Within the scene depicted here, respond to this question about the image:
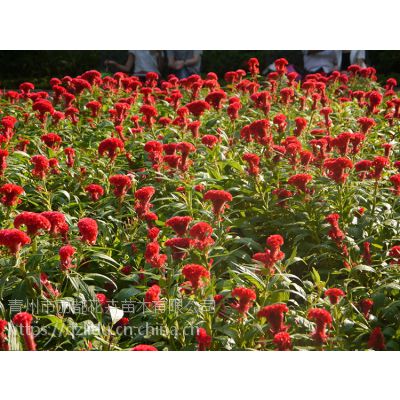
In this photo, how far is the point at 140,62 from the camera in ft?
23.4

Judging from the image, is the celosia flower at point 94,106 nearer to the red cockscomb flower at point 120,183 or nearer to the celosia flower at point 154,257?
the red cockscomb flower at point 120,183

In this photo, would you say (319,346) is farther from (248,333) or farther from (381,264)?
(381,264)

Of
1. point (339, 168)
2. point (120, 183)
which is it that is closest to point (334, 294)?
point (339, 168)

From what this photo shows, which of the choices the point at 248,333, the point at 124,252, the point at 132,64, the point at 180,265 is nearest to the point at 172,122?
the point at 124,252

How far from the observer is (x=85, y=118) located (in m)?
4.71

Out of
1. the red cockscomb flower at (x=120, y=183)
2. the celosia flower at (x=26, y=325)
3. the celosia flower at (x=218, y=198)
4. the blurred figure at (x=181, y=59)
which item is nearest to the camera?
the celosia flower at (x=26, y=325)

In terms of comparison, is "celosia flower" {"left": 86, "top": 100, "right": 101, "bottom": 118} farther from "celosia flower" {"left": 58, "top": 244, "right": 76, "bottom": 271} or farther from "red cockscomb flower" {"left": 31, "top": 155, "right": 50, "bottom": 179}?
"celosia flower" {"left": 58, "top": 244, "right": 76, "bottom": 271}

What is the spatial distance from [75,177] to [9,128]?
0.54 metres

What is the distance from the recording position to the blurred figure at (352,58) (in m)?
7.22

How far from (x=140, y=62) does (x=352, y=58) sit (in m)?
2.38

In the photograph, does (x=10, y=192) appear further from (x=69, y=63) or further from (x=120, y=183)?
(x=69, y=63)

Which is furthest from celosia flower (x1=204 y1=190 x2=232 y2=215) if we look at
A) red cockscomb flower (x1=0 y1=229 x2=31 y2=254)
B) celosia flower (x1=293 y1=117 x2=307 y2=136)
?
celosia flower (x1=293 y1=117 x2=307 y2=136)

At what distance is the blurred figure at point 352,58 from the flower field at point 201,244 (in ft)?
10.7

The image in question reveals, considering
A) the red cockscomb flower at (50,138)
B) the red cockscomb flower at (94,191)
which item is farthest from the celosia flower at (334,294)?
the red cockscomb flower at (50,138)
